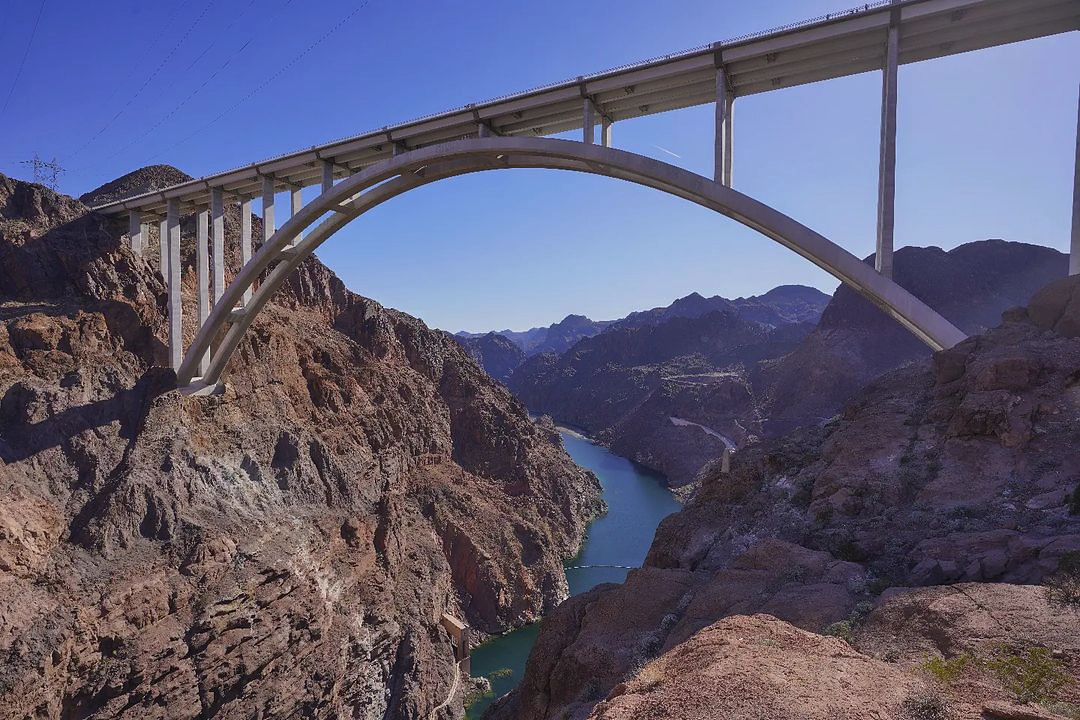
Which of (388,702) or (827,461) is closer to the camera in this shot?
(827,461)

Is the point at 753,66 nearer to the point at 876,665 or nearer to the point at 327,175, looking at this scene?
the point at 876,665

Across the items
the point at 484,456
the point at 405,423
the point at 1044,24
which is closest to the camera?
the point at 1044,24

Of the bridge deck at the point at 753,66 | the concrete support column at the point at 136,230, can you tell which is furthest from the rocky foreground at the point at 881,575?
the concrete support column at the point at 136,230

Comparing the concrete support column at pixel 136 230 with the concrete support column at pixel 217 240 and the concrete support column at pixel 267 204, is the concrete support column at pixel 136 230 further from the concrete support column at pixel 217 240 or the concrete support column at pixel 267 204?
the concrete support column at pixel 267 204

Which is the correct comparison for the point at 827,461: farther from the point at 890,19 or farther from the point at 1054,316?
the point at 890,19

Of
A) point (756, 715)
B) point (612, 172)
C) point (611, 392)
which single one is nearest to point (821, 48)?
point (612, 172)

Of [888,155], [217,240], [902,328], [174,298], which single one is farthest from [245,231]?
[902,328]
